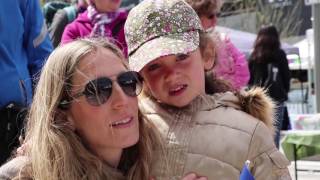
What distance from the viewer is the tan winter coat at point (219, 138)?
6.79 feet

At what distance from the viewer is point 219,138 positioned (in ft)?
6.89

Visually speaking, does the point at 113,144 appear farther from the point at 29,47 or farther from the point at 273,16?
the point at 273,16

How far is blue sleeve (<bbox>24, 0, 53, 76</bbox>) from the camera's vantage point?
312 centimetres

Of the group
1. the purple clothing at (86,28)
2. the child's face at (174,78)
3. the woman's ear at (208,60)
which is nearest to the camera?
the child's face at (174,78)

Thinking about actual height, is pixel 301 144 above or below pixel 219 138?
below

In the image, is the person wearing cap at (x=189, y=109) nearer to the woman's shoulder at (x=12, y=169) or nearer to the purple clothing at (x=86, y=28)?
the woman's shoulder at (x=12, y=169)

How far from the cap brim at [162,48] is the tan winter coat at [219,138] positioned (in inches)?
6.9

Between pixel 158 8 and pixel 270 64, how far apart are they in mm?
6486

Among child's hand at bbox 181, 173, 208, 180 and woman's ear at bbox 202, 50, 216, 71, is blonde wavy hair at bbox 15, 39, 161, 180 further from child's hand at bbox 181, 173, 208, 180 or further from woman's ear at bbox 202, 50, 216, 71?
woman's ear at bbox 202, 50, 216, 71

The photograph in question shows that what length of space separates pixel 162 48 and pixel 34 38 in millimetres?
1151

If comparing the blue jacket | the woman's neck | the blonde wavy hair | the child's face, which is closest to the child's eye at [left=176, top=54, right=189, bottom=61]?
the child's face

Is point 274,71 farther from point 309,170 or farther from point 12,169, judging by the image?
point 12,169

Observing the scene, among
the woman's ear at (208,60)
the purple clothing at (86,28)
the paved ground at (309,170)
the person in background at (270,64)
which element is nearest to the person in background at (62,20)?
the purple clothing at (86,28)

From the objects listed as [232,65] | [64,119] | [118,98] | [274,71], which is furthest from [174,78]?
[274,71]
